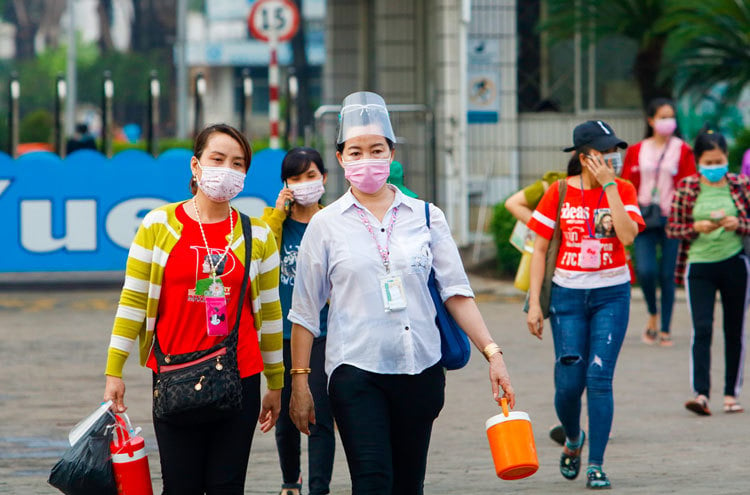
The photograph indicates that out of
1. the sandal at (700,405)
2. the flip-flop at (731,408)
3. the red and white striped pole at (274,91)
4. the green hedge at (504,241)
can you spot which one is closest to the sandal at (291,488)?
the sandal at (700,405)

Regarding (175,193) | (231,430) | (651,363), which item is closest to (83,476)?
(231,430)

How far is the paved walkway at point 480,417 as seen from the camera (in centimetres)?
683

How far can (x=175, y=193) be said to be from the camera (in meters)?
14.2

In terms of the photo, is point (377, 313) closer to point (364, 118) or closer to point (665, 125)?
point (364, 118)

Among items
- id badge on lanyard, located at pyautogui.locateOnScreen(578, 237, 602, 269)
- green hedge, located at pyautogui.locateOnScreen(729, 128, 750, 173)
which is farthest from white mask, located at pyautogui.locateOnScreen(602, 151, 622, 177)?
green hedge, located at pyautogui.locateOnScreen(729, 128, 750, 173)

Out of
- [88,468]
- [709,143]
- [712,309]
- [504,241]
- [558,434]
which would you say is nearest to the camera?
[88,468]

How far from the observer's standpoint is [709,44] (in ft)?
51.3

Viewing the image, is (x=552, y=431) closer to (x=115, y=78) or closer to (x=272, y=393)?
(x=272, y=393)

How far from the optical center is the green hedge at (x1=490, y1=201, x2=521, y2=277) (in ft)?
50.0

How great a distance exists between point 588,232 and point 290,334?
5.33 ft

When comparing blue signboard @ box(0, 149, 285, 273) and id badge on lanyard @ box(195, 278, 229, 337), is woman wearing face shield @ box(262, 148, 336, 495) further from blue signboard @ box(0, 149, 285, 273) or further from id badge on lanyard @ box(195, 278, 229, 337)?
blue signboard @ box(0, 149, 285, 273)

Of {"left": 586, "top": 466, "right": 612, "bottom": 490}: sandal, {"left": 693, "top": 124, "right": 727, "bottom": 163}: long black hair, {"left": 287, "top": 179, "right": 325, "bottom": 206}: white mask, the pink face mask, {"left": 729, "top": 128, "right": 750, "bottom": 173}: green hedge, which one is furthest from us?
{"left": 729, "top": 128, "right": 750, "bottom": 173}: green hedge

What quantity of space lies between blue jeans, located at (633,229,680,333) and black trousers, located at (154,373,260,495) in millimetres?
6812

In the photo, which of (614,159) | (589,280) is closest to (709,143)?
(614,159)
